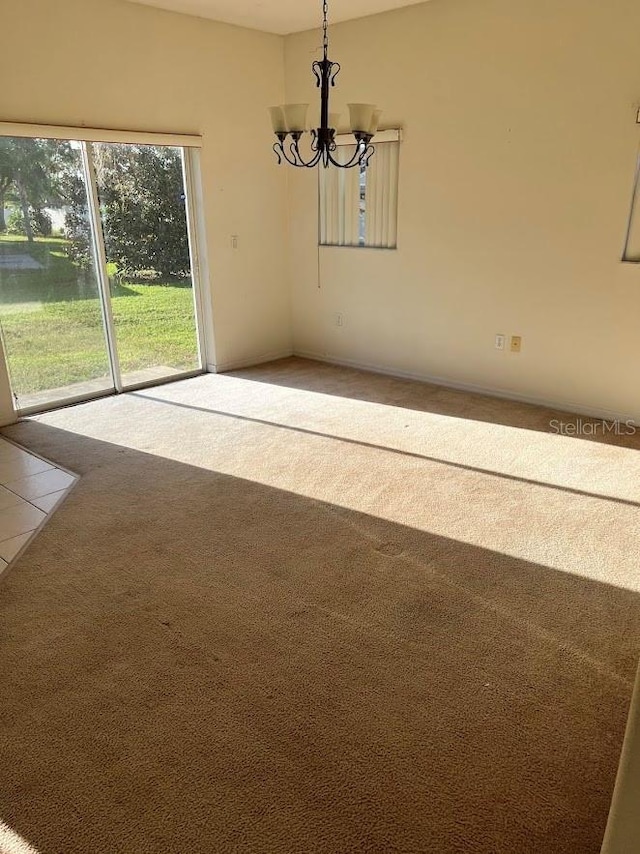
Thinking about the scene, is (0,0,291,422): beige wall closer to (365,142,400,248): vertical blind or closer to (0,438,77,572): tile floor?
(0,438,77,572): tile floor

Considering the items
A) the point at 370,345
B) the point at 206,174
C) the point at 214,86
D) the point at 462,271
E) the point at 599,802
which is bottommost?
the point at 599,802

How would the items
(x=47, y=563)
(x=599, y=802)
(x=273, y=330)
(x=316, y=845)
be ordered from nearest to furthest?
1. (x=316, y=845)
2. (x=599, y=802)
3. (x=47, y=563)
4. (x=273, y=330)

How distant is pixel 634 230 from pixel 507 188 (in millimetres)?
912

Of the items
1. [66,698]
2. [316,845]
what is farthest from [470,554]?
[66,698]

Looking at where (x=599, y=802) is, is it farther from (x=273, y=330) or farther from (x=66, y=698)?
(x=273, y=330)

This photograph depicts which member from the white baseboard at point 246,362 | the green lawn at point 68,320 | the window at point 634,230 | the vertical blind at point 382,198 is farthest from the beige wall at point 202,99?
the window at point 634,230

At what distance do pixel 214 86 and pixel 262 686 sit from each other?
4.60m

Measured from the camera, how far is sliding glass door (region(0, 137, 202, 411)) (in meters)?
4.16

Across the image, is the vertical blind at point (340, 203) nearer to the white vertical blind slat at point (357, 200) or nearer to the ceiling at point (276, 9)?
the white vertical blind slat at point (357, 200)

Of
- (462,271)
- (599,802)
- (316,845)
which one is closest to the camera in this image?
(316,845)

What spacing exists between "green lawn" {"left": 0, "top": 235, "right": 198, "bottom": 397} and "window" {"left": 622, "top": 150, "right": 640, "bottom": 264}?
3.37 metres

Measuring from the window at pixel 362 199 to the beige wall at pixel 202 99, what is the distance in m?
0.54

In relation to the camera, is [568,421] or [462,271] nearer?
[568,421]

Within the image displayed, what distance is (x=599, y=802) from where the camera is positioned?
1618 mm
